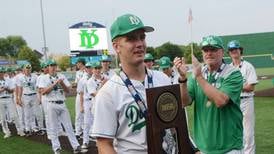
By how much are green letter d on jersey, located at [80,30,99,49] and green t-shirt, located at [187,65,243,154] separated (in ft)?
86.6

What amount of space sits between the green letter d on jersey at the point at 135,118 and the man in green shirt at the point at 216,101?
153 centimetres

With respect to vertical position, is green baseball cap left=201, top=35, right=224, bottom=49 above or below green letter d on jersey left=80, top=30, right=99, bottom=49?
below

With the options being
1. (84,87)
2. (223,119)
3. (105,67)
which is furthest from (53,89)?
(223,119)

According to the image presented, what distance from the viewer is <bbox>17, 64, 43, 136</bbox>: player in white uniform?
14.4m

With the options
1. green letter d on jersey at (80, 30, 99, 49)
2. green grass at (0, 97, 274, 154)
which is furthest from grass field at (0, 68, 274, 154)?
green letter d on jersey at (80, 30, 99, 49)

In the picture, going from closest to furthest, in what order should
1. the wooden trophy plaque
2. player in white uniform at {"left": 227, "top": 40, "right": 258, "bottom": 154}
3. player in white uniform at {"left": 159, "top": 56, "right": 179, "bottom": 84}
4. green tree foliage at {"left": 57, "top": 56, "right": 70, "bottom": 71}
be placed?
the wooden trophy plaque < player in white uniform at {"left": 227, "top": 40, "right": 258, "bottom": 154} < player in white uniform at {"left": 159, "top": 56, "right": 179, "bottom": 84} < green tree foliage at {"left": 57, "top": 56, "right": 70, "bottom": 71}

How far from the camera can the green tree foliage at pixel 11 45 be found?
9388 cm

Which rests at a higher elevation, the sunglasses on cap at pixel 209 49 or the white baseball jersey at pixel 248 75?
the sunglasses on cap at pixel 209 49

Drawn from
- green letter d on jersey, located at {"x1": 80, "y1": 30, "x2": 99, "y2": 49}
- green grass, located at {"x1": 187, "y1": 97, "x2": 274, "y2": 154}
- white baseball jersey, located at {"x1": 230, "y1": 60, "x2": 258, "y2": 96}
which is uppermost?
green letter d on jersey, located at {"x1": 80, "y1": 30, "x2": 99, "y2": 49}

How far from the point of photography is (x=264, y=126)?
1209 cm

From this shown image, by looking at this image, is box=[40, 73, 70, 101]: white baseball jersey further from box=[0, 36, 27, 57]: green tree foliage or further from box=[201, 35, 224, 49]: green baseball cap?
box=[0, 36, 27, 57]: green tree foliage

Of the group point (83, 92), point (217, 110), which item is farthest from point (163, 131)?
point (83, 92)

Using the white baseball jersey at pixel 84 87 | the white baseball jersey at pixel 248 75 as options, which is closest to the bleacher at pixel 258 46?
the white baseball jersey at pixel 84 87

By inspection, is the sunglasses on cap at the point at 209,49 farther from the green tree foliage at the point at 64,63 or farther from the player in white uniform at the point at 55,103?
the green tree foliage at the point at 64,63
